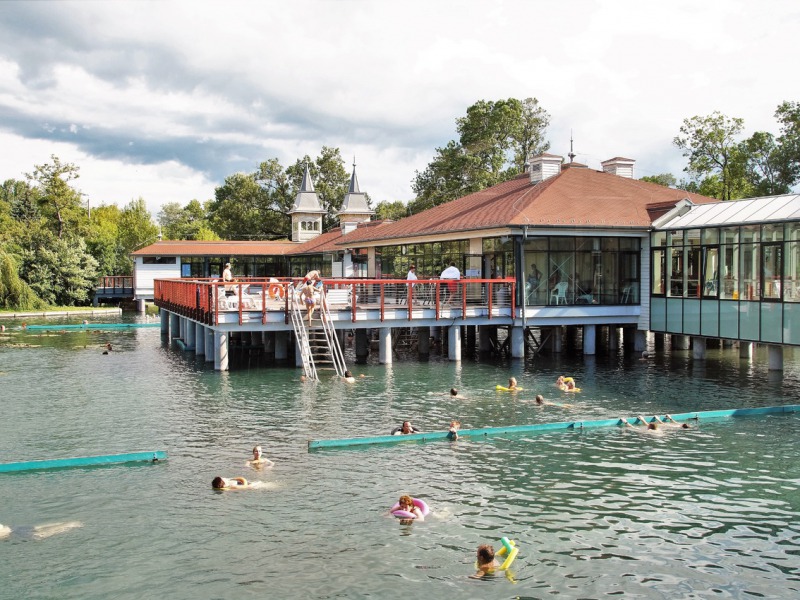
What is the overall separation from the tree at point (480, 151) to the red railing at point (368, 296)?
3346cm

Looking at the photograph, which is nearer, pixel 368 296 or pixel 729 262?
pixel 729 262

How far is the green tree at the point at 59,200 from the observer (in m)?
76.2

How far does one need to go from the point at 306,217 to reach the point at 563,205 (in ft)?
163

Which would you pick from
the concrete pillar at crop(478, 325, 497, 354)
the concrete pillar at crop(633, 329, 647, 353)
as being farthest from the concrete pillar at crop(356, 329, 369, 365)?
the concrete pillar at crop(633, 329, 647, 353)

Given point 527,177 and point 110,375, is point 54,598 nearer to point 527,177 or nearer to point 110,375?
point 110,375

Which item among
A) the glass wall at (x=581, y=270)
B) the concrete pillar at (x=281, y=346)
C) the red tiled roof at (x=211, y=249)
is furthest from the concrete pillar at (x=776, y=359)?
the red tiled roof at (x=211, y=249)

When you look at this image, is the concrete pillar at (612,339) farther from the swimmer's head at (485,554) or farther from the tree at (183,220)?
the tree at (183,220)

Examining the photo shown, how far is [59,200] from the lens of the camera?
252 ft

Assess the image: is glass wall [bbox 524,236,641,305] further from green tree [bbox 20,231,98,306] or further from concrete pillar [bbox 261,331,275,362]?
green tree [bbox 20,231,98,306]

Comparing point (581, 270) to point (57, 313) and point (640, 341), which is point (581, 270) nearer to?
point (640, 341)

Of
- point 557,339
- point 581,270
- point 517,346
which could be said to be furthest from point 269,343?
point 581,270

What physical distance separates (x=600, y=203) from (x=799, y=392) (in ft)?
44.6

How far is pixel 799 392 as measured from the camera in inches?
1065

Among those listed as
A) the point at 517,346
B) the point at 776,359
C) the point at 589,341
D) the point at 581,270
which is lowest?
the point at 776,359
